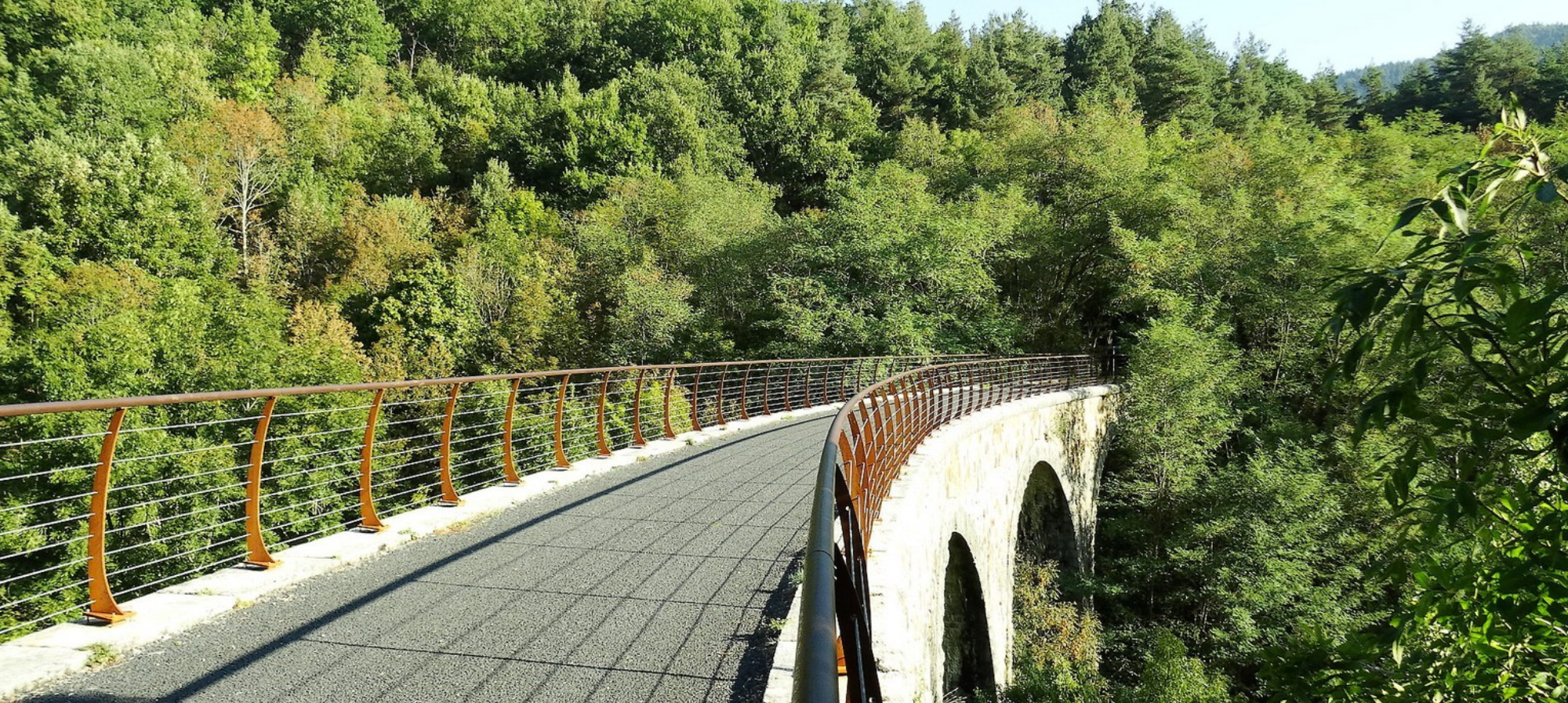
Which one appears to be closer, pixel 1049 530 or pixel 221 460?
pixel 221 460

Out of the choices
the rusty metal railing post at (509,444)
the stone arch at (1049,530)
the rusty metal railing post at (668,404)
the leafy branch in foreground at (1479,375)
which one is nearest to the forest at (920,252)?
the leafy branch in foreground at (1479,375)

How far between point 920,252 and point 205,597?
1028 inches

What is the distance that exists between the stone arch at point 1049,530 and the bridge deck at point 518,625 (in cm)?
1468

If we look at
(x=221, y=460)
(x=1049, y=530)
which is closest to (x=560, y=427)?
(x=221, y=460)

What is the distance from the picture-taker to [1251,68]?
59938mm

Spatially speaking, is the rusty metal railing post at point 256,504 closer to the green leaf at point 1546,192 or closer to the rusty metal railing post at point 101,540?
the rusty metal railing post at point 101,540

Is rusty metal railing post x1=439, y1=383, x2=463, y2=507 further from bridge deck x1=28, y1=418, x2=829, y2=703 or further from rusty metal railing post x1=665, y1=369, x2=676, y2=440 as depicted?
rusty metal railing post x1=665, y1=369, x2=676, y2=440

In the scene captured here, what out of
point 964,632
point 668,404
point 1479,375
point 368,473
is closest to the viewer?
point 1479,375

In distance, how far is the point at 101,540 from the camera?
355 centimetres

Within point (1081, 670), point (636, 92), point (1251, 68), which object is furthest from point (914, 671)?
point (1251, 68)

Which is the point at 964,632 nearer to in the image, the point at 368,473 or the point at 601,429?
the point at 601,429

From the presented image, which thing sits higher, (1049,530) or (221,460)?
(221,460)

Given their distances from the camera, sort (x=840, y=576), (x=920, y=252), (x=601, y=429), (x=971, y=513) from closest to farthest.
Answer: (x=840, y=576), (x=601, y=429), (x=971, y=513), (x=920, y=252)

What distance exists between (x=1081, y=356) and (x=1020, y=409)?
13993 millimetres
